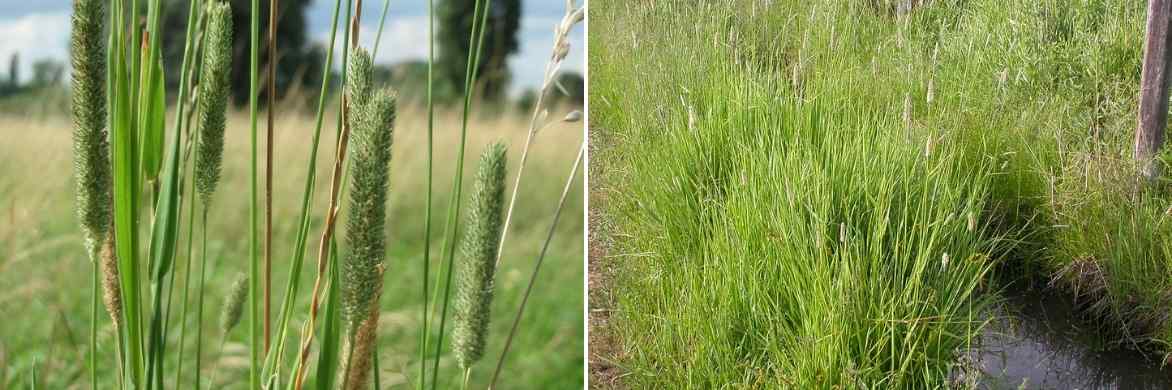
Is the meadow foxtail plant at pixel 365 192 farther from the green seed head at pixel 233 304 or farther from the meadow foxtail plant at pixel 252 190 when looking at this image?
the green seed head at pixel 233 304

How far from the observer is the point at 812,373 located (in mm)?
1606

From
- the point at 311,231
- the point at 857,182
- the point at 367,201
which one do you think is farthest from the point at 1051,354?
the point at 311,231

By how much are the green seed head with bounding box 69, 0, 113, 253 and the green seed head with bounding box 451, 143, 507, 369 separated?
27 cm

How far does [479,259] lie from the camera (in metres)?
0.69

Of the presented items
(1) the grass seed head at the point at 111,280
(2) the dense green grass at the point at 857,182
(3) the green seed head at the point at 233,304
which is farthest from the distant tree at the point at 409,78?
(1) the grass seed head at the point at 111,280

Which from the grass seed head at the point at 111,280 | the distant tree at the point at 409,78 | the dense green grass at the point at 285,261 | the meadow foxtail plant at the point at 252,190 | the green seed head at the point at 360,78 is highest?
the green seed head at the point at 360,78

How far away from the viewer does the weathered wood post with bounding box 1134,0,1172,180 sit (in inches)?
91.7

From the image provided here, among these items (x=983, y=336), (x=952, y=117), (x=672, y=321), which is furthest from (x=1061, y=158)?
(x=672, y=321)

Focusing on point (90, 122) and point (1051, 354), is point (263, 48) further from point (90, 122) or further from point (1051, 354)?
point (90, 122)

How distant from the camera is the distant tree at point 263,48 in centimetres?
584

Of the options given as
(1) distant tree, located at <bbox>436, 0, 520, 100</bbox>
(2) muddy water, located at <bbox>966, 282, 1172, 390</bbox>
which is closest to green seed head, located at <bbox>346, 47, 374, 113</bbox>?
(2) muddy water, located at <bbox>966, 282, 1172, 390</bbox>

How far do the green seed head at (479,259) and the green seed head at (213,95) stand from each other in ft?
0.63

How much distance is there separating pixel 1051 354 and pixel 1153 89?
2.32ft

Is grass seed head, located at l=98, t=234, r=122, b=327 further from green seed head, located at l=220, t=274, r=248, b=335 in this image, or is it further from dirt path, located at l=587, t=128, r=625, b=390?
dirt path, located at l=587, t=128, r=625, b=390
